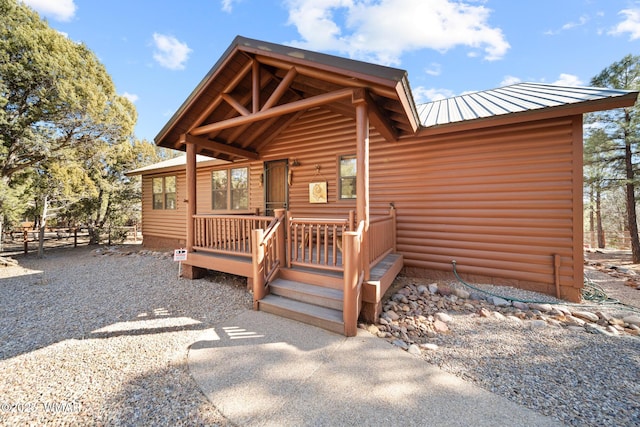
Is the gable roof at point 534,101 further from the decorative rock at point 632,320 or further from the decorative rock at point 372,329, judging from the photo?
the decorative rock at point 372,329

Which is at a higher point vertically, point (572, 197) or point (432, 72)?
point (432, 72)

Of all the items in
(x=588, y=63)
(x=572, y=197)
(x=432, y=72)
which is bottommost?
(x=572, y=197)

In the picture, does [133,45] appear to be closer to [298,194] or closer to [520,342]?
[298,194]

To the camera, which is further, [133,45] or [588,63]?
[588,63]

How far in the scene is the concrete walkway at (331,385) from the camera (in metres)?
1.93

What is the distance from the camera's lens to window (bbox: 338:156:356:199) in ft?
20.1

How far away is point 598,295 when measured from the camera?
A: 4.71 m

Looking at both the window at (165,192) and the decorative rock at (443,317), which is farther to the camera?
the window at (165,192)

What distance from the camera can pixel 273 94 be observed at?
165 inches

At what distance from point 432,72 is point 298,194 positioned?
708 cm

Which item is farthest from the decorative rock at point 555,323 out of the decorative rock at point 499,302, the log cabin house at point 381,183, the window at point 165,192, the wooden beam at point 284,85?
the window at point 165,192

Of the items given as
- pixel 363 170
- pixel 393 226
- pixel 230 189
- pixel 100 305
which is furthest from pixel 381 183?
pixel 100 305

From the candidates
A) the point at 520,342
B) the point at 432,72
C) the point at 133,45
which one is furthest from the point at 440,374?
the point at 133,45

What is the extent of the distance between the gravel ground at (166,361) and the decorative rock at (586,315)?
0.50 metres
